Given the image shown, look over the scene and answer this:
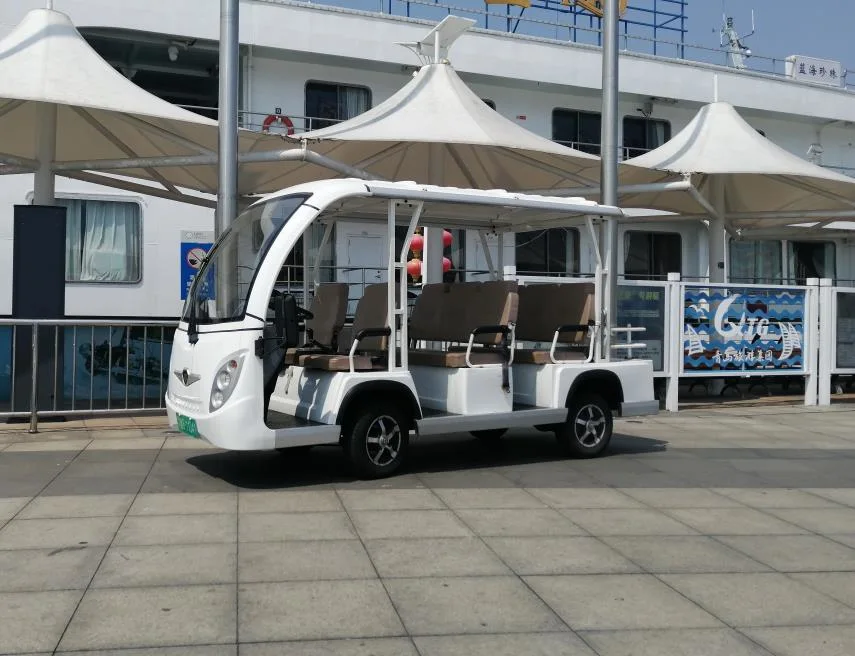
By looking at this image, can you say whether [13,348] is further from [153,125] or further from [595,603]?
[595,603]

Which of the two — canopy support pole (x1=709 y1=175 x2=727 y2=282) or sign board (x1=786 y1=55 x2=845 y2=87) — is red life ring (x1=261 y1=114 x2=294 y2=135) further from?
sign board (x1=786 y1=55 x2=845 y2=87)

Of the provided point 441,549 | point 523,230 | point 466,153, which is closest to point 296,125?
point 466,153

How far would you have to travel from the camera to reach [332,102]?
1558 centimetres

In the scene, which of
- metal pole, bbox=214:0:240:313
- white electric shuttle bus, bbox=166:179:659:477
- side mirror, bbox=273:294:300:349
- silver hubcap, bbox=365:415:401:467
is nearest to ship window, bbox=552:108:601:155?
white electric shuttle bus, bbox=166:179:659:477

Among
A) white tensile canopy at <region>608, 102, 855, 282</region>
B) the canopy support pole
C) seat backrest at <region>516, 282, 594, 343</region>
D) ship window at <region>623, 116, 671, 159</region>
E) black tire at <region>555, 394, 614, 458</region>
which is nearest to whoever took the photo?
black tire at <region>555, 394, 614, 458</region>

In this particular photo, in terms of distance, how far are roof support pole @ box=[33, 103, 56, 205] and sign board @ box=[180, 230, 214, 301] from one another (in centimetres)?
266

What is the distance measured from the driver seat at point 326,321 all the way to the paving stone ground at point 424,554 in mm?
1056

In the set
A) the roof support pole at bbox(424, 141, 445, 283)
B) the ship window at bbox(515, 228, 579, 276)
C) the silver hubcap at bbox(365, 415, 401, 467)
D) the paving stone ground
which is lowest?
the paving stone ground

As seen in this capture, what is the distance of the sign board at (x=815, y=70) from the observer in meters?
20.4

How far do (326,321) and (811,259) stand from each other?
51.6 ft

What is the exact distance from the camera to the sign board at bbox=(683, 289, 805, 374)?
41.5 feet

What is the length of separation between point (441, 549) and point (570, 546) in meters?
0.81

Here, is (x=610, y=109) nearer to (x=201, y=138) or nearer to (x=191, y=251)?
(x=201, y=138)

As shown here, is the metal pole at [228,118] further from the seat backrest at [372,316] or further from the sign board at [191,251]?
the sign board at [191,251]
